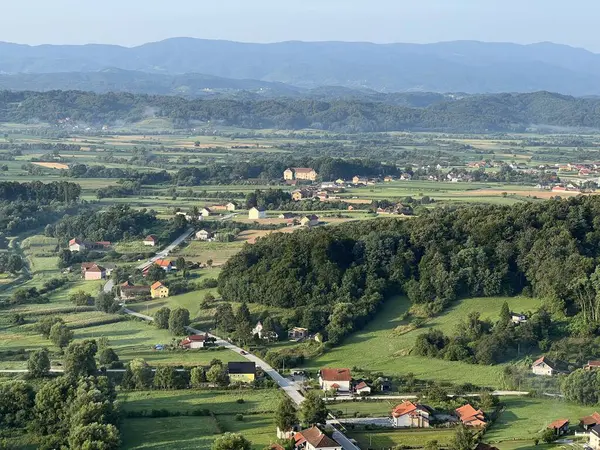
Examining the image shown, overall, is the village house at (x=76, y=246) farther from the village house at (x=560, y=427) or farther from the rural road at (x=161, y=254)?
the village house at (x=560, y=427)

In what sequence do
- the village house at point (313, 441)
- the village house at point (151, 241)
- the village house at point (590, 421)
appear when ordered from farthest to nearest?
the village house at point (151, 241), the village house at point (590, 421), the village house at point (313, 441)

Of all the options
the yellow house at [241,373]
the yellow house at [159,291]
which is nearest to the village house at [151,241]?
the yellow house at [159,291]

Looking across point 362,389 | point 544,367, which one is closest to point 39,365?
point 362,389

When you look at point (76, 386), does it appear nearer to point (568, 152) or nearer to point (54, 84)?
point (568, 152)

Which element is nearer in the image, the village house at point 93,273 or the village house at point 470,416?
the village house at point 470,416

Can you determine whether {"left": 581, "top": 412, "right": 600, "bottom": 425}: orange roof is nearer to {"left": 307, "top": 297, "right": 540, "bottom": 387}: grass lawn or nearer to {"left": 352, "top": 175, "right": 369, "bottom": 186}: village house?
{"left": 307, "top": 297, "right": 540, "bottom": 387}: grass lawn

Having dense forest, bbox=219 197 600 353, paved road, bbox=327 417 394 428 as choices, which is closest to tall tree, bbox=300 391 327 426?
paved road, bbox=327 417 394 428

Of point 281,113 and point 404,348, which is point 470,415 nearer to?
point 404,348
